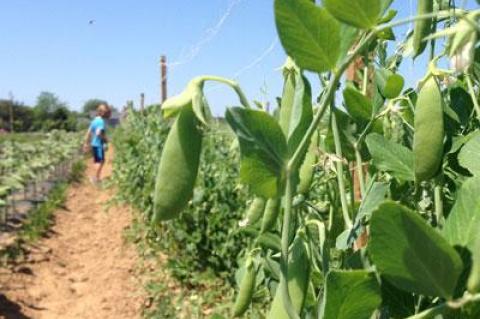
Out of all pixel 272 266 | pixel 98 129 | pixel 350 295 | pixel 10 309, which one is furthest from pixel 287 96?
pixel 98 129

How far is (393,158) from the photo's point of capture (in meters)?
0.61

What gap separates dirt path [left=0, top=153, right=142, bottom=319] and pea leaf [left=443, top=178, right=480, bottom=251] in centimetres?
294

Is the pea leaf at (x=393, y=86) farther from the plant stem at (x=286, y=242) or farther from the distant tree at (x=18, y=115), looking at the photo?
the distant tree at (x=18, y=115)

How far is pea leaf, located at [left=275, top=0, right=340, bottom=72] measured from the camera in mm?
446

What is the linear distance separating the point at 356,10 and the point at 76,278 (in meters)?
3.81

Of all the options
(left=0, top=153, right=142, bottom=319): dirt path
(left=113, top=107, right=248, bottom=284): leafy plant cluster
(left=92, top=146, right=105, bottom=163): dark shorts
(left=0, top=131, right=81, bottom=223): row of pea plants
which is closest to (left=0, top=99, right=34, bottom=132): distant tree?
(left=0, top=131, right=81, bottom=223): row of pea plants

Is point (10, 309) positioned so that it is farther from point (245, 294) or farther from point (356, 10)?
point (356, 10)

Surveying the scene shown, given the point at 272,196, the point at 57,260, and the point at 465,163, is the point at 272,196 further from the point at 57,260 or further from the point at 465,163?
the point at 57,260

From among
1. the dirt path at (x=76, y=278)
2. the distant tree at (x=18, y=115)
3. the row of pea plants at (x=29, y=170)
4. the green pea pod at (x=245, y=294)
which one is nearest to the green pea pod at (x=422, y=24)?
the green pea pod at (x=245, y=294)

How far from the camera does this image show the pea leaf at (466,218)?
0.45 meters

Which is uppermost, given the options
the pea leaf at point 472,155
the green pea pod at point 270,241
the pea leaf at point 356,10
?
the pea leaf at point 356,10

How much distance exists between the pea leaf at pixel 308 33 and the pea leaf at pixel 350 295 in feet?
0.54

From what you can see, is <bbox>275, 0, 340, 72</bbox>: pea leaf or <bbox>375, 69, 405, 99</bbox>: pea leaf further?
<bbox>375, 69, 405, 99</bbox>: pea leaf

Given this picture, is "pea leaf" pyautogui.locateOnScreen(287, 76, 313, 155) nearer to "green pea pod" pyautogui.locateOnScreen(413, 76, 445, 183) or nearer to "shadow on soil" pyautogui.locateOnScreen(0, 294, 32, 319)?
"green pea pod" pyautogui.locateOnScreen(413, 76, 445, 183)
